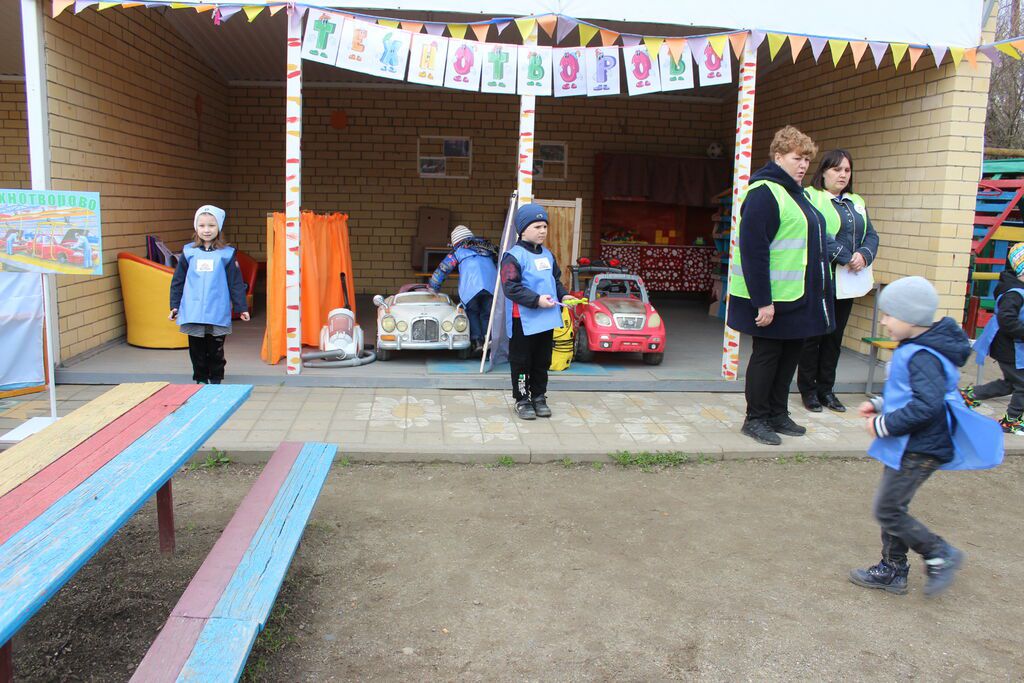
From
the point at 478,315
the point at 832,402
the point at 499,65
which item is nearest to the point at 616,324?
the point at 478,315

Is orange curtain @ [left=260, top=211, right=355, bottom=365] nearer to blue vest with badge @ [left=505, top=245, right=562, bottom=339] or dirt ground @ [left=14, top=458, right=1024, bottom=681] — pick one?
blue vest with badge @ [left=505, top=245, right=562, bottom=339]

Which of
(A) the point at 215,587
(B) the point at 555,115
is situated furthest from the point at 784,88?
(A) the point at 215,587

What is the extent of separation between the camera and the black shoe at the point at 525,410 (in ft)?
19.2

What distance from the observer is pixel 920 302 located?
3.15 meters

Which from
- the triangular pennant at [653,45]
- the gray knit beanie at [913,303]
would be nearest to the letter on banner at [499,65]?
the triangular pennant at [653,45]

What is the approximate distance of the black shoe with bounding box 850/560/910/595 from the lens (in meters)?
3.49

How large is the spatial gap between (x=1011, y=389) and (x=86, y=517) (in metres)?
6.23

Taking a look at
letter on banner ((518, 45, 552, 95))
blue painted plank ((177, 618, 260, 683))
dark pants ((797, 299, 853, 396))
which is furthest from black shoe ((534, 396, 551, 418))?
blue painted plank ((177, 618, 260, 683))

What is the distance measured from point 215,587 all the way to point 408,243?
404 inches

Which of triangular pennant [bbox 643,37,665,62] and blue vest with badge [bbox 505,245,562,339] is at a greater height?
triangular pennant [bbox 643,37,665,62]

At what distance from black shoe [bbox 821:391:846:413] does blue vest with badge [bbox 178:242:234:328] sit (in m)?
4.65

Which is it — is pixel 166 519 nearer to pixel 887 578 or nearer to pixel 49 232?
pixel 49 232

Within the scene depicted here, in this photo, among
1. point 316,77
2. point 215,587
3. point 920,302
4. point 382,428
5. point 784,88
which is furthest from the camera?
point 316,77

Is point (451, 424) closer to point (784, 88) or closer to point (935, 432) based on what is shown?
point (935, 432)
